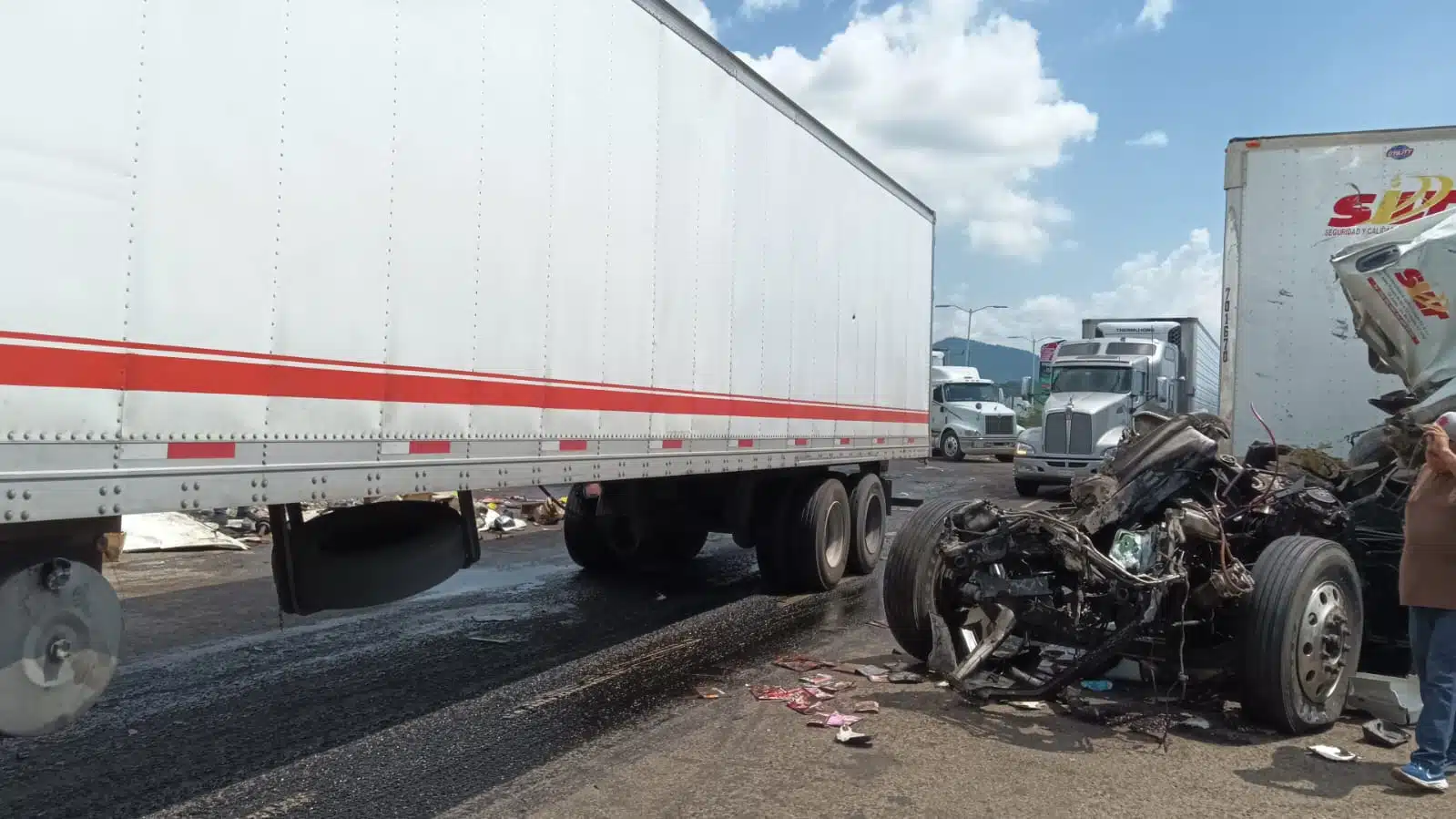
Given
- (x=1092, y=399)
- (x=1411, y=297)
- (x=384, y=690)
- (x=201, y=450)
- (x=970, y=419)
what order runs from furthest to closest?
(x=970, y=419) → (x=1092, y=399) → (x=1411, y=297) → (x=384, y=690) → (x=201, y=450)

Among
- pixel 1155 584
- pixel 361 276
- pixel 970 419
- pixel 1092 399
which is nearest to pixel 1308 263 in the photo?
pixel 1155 584

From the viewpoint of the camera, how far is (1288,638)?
4.98 metres

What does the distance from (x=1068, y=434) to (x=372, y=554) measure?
15716 millimetres

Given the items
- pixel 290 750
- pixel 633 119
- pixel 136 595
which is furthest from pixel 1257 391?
pixel 136 595

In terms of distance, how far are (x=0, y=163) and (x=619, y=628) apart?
5520mm

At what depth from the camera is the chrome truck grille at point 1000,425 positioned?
29.8m

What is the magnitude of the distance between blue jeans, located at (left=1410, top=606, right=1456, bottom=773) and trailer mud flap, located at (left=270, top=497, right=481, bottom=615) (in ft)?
15.2

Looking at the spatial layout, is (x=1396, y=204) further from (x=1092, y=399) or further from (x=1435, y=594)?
(x=1092, y=399)

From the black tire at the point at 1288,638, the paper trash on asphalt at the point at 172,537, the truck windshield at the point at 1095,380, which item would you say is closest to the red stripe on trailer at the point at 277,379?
the black tire at the point at 1288,638

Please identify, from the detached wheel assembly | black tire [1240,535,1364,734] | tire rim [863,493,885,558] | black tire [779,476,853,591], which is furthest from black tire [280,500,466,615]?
tire rim [863,493,885,558]

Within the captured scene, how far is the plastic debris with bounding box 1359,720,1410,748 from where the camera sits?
505cm

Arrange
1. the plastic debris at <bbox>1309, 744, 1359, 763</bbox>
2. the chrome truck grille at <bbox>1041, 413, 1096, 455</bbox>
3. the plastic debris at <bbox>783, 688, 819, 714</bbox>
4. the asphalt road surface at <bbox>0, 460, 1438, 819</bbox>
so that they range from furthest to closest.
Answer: the chrome truck grille at <bbox>1041, 413, 1096, 455</bbox> < the plastic debris at <bbox>783, 688, 819, 714</bbox> < the plastic debris at <bbox>1309, 744, 1359, 763</bbox> < the asphalt road surface at <bbox>0, 460, 1438, 819</bbox>

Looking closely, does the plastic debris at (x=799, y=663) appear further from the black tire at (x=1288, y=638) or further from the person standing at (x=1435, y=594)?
the person standing at (x=1435, y=594)

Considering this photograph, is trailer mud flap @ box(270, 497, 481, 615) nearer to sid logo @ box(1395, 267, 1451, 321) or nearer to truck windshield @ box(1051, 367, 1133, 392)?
sid logo @ box(1395, 267, 1451, 321)
